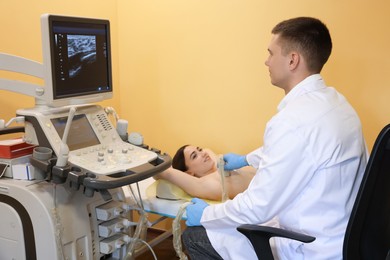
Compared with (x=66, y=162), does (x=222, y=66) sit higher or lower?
higher

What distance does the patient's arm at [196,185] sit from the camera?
221 cm

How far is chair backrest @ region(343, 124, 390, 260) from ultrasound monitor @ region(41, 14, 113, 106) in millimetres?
1208

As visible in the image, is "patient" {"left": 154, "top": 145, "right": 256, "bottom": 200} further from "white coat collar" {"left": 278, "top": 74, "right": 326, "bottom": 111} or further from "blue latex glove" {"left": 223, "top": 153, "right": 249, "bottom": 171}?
"white coat collar" {"left": 278, "top": 74, "right": 326, "bottom": 111}

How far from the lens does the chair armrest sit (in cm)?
134

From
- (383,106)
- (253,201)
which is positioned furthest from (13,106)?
(383,106)

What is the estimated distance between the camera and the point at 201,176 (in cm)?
246

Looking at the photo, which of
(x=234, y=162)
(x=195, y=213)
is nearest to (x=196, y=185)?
(x=234, y=162)

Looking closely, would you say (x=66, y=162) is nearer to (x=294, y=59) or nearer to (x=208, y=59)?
(x=294, y=59)

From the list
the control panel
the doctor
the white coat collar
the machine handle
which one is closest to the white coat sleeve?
the doctor

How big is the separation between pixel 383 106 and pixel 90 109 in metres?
1.53

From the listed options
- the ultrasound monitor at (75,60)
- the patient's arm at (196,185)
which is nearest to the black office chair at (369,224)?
the patient's arm at (196,185)

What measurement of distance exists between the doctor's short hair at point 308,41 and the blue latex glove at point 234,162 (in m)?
0.75

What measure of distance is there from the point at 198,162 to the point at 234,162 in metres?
0.27

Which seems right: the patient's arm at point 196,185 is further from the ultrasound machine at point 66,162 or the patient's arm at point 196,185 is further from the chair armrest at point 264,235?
the chair armrest at point 264,235
